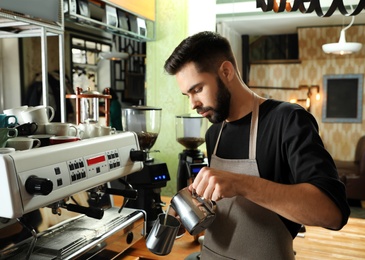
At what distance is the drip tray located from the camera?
1256 mm

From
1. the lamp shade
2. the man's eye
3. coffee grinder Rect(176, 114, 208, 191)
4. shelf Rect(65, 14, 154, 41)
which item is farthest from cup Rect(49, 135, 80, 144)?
the lamp shade

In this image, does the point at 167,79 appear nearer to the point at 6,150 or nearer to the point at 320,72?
the point at 6,150

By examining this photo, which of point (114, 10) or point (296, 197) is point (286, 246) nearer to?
point (296, 197)

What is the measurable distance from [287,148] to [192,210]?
14.0 inches

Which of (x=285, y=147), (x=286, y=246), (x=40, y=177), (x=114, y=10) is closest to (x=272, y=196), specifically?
(x=285, y=147)

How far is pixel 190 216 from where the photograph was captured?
3.84ft

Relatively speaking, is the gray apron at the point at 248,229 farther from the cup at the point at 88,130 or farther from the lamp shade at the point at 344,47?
the lamp shade at the point at 344,47

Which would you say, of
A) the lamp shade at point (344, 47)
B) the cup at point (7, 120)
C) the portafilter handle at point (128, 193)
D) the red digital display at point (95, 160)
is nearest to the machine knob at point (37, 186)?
the red digital display at point (95, 160)

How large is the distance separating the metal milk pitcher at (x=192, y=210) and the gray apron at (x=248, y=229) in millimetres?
156

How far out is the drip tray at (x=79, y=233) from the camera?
1256 mm

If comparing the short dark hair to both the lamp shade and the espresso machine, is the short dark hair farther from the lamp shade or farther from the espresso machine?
the lamp shade

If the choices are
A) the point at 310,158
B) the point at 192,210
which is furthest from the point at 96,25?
the point at 310,158

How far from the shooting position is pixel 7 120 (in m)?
→ 1.29

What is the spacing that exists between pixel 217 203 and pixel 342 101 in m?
6.35
